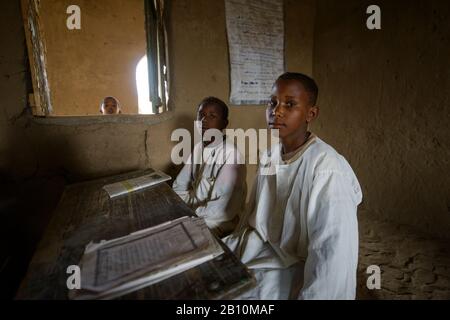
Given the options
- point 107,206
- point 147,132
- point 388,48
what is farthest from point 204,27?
point 107,206

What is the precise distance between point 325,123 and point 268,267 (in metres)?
2.54

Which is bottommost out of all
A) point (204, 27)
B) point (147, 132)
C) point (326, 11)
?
point (147, 132)

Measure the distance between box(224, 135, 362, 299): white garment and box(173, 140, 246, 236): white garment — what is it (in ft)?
1.24

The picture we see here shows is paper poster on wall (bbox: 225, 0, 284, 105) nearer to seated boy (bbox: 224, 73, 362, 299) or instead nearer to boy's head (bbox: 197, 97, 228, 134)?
boy's head (bbox: 197, 97, 228, 134)

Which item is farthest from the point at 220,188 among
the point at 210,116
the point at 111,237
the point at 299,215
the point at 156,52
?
the point at 156,52

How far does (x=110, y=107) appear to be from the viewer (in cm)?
413

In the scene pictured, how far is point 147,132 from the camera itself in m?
2.29

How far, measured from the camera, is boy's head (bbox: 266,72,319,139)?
4.12 feet

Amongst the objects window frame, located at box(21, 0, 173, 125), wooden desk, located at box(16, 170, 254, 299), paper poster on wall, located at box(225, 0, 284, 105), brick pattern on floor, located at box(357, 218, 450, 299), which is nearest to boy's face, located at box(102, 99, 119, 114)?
window frame, located at box(21, 0, 173, 125)

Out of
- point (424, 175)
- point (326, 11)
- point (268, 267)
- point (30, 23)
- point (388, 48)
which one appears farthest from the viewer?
point (326, 11)

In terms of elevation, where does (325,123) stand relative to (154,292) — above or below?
above

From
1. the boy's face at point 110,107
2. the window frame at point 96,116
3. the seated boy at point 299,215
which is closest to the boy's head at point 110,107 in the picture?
the boy's face at point 110,107

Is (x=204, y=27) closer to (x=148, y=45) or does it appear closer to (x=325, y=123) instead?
(x=148, y=45)

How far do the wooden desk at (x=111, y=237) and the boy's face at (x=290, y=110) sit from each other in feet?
2.10
